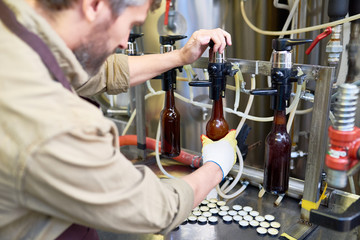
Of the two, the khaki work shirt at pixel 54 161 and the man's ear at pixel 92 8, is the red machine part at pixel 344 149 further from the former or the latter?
the man's ear at pixel 92 8

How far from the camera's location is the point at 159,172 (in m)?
1.23

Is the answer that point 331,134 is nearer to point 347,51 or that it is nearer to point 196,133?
point 347,51

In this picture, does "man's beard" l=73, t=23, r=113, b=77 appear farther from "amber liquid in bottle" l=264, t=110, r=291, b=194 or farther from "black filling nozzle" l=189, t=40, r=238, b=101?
"amber liquid in bottle" l=264, t=110, r=291, b=194

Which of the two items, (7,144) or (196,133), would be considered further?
(196,133)

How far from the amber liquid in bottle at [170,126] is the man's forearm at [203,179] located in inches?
9.4

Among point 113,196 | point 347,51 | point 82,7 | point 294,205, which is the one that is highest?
point 82,7

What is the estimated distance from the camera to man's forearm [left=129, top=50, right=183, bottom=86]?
3.38ft

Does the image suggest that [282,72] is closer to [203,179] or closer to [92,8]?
[203,179]

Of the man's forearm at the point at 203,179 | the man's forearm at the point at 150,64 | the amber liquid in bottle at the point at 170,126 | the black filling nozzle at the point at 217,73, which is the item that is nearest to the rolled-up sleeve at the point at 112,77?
the man's forearm at the point at 150,64

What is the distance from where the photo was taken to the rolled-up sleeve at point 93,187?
508mm

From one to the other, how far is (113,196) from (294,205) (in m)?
0.62

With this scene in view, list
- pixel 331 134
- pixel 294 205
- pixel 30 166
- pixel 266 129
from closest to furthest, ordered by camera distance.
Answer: pixel 30 166
pixel 331 134
pixel 294 205
pixel 266 129

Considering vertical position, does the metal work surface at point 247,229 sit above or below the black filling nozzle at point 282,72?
below

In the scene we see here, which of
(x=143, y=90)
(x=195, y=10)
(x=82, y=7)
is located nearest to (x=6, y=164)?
(x=82, y=7)
